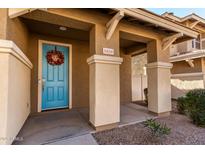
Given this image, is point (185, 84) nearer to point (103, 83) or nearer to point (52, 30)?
point (103, 83)

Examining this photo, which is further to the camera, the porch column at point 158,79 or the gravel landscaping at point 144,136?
the porch column at point 158,79

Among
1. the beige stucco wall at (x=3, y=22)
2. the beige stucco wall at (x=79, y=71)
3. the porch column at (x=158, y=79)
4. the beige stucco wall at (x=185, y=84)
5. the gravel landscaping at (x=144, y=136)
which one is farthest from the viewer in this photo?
the beige stucco wall at (x=185, y=84)

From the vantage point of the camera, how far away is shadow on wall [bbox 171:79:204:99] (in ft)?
22.7

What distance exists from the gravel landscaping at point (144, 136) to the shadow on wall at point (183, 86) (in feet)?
15.4

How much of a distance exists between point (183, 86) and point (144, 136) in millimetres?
6471

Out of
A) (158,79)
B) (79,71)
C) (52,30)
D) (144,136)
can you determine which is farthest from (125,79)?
(52,30)

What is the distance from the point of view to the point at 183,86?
299 inches

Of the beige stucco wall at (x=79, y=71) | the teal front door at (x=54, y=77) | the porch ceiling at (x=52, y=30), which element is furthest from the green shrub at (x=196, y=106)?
the teal front door at (x=54, y=77)

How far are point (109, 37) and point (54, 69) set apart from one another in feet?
7.82

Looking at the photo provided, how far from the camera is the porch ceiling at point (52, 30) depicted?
11.4 feet

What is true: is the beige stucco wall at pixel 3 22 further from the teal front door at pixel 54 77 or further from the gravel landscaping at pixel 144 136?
the gravel landscaping at pixel 144 136
